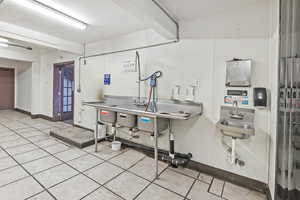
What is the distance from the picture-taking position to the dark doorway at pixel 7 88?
264 inches

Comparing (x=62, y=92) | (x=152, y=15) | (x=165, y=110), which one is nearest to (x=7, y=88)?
(x=62, y=92)

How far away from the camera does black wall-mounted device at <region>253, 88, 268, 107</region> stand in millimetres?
1714

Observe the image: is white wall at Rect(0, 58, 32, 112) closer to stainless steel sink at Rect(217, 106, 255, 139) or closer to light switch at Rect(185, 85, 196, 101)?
light switch at Rect(185, 85, 196, 101)

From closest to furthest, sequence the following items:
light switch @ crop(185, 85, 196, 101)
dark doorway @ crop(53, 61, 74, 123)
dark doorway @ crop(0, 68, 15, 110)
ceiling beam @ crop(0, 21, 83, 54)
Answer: light switch @ crop(185, 85, 196, 101) < ceiling beam @ crop(0, 21, 83, 54) < dark doorway @ crop(53, 61, 74, 123) < dark doorway @ crop(0, 68, 15, 110)

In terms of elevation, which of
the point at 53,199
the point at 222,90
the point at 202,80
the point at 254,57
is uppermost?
the point at 254,57

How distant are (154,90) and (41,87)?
5.01m

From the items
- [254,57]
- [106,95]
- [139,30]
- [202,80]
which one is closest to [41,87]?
[106,95]

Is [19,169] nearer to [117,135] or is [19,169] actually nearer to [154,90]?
[117,135]

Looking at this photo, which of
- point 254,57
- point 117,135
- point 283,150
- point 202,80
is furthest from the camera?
point 117,135

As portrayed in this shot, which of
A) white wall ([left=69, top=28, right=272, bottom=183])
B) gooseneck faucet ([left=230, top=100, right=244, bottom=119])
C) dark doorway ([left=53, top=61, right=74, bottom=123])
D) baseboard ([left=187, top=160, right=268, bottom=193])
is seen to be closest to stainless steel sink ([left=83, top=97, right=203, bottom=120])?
white wall ([left=69, top=28, right=272, bottom=183])

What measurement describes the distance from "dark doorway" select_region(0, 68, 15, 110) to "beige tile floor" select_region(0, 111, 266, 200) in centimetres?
583

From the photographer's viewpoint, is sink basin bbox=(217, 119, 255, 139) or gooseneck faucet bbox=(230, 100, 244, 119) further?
gooseneck faucet bbox=(230, 100, 244, 119)

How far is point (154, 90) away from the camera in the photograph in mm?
2668

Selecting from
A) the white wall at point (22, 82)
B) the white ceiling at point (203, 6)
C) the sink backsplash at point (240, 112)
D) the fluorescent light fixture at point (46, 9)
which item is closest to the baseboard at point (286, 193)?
the sink backsplash at point (240, 112)
